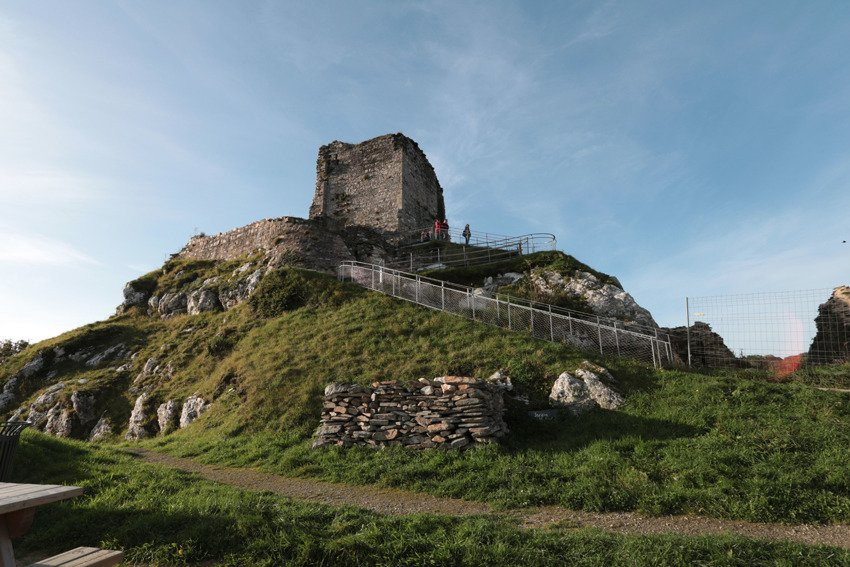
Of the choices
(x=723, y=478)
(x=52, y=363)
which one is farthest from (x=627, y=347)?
(x=52, y=363)

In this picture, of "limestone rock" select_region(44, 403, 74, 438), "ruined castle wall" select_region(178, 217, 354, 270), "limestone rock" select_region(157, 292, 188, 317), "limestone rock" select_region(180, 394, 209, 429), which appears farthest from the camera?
"limestone rock" select_region(157, 292, 188, 317)

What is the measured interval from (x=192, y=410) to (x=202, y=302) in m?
10.4

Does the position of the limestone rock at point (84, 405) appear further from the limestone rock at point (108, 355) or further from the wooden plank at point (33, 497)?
the wooden plank at point (33, 497)

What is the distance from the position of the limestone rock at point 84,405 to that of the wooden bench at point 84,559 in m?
17.3

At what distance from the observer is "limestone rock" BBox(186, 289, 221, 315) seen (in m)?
24.6

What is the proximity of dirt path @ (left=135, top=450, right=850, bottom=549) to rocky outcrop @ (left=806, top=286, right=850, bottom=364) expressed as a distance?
38.4 ft

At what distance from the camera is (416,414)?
1051cm

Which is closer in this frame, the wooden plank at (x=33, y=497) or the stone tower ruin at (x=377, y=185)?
the wooden plank at (x=33, y=497)

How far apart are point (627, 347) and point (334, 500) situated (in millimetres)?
11046

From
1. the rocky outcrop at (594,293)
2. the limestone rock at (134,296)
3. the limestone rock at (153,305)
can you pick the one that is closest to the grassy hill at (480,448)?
the rocky outcrop at (594,293)

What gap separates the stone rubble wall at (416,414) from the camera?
33.1 feet

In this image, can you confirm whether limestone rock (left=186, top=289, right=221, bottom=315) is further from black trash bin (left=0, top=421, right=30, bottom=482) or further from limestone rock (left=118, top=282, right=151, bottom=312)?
black trash bin (left=0, top=421, right=30, bottom=482)

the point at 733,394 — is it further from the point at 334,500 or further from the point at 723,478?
the point at 334,500

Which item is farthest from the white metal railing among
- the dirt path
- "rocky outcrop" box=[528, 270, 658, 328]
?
the dirt path
